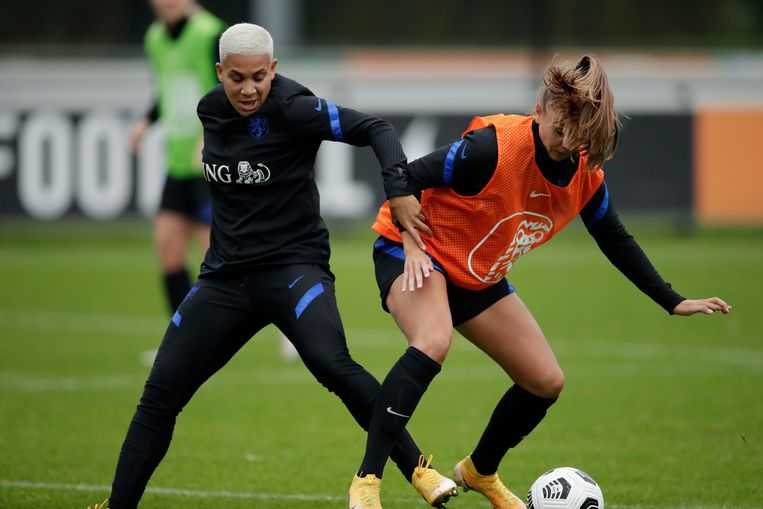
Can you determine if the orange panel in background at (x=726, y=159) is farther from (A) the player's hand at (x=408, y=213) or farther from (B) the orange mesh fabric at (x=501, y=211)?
(A) the player's hand at (x=408, y=213)

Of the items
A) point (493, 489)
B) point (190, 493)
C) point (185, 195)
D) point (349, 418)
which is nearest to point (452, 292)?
A: point (493, 489)

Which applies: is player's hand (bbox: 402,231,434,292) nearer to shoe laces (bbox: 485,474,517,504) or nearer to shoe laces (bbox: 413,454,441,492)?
shoe laces (bbox: 413,454,441,492)

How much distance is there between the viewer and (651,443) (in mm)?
7449

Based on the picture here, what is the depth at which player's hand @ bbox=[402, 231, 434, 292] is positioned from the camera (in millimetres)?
5297

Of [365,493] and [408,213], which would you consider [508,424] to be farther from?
[408,213]

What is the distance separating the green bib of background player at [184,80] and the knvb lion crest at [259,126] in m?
4.11

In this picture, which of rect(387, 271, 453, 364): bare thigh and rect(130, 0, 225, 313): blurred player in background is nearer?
rect(387, 271, 453, 364): bare thigh

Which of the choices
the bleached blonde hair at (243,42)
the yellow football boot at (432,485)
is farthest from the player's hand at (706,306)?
the bleached blonde hair at (243,42)

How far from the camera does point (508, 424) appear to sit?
585 centimetres

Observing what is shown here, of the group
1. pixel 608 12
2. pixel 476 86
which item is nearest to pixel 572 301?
pixel 476 86

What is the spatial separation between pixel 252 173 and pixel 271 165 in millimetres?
87

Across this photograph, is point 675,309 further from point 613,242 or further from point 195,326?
point 195,326

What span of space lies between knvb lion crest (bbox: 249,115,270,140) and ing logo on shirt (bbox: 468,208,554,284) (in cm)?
104

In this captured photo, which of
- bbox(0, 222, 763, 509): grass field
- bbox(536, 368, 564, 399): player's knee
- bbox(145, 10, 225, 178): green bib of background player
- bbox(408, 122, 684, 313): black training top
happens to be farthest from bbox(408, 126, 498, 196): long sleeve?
bbox(145, 10, 225, 178): green bib of background player
